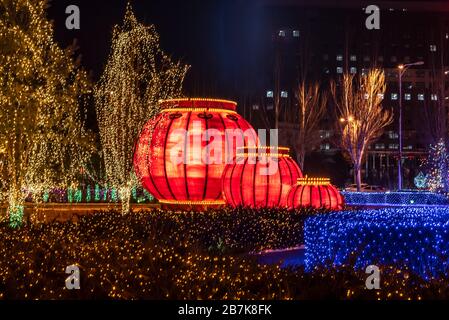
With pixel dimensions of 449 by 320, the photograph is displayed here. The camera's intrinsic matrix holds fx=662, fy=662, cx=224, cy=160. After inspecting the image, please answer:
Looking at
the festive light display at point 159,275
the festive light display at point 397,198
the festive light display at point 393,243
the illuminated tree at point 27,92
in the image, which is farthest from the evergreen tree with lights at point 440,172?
the festive light display at point 159,275

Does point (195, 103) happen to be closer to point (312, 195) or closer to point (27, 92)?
point (312, 195)

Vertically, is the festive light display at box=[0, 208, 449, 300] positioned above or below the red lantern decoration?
below

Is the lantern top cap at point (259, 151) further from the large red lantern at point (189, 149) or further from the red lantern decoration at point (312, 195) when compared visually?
the red lantern decoration at point (312, 195)

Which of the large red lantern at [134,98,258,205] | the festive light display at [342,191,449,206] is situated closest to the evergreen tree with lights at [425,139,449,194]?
the festive light display at [342,191,449,206]

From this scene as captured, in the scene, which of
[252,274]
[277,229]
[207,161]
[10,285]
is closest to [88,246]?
[10,285]

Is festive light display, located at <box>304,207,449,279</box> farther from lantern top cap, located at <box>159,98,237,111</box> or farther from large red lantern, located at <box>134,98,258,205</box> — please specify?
lantern top cap, located at <box>159,98,237,111</box>

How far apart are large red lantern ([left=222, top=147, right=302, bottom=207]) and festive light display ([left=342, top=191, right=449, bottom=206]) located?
1025 cm

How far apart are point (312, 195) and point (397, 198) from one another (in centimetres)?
1182

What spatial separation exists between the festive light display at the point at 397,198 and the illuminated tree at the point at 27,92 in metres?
14.6

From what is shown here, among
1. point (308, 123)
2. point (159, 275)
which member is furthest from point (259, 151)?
point (308, 123)

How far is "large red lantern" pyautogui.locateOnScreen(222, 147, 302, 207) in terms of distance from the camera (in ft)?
53.0

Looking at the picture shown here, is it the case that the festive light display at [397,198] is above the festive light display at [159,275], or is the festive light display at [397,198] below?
below

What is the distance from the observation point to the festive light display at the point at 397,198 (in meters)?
25.3
